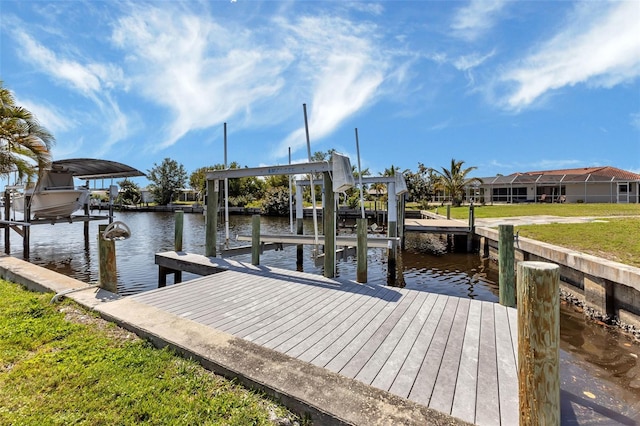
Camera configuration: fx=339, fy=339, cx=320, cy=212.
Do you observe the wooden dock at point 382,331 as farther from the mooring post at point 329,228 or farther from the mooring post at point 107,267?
the mooring post at point 107,267

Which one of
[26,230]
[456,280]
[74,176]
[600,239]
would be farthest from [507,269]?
[74,176]

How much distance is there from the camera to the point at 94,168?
1605 centimetres

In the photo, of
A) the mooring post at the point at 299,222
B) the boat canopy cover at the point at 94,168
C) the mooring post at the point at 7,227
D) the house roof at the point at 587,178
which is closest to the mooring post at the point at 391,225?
the mooring post at the point at 299,222

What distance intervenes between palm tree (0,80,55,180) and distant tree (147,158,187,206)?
5060cm

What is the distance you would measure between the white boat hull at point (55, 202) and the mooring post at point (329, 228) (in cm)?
1508

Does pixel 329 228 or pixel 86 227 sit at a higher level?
pixel 329 228

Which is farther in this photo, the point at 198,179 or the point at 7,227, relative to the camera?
the point at 198,179

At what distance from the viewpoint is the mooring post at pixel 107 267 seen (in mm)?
5266

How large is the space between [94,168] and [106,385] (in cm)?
1630

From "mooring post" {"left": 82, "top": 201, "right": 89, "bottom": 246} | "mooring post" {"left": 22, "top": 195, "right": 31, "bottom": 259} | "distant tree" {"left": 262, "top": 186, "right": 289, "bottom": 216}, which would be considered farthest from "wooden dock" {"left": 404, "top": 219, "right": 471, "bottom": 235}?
"distant tree" {"left": 262, "top": 186, "right": 289, "bottom": 216}

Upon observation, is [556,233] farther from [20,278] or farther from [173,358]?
[20,278]

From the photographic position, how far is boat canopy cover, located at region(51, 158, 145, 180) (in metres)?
15.1

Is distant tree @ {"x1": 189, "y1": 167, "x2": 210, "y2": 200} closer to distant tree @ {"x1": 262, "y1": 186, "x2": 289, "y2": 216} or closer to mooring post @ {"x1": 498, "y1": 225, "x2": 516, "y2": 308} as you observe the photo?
distant tree @ {"x1": 262, "y1": 186, "x2": 289, "y2": 216}

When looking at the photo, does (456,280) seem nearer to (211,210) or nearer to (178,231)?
(211,210)
